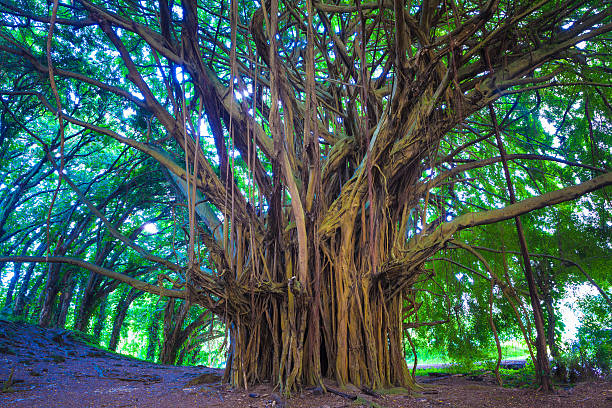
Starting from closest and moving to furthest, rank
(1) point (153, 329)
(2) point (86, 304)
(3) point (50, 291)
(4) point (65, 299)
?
(3) point (50, 291) < (2) point (86, 304) < (4) point (65, 299) < (1) point (153, 329)

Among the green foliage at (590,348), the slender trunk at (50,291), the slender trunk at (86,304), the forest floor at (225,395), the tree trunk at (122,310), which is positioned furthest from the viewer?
the tree trunk at (122,310)

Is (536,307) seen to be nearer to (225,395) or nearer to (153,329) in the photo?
(225,395)

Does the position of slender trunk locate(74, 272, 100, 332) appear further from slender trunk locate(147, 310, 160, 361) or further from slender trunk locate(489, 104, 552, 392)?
slender trunk locate(489, 104, 552, 392)

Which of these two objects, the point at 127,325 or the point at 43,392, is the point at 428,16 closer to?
the point at 43,392

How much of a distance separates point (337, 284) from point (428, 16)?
82.9 inches

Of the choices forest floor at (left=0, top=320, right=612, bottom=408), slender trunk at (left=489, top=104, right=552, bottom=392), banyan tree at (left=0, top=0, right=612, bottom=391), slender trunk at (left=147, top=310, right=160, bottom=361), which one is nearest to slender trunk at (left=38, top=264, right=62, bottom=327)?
slender trunk at (left=147, top=310, right=160, bottom=361)

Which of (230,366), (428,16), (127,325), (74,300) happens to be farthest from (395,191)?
(127,325)

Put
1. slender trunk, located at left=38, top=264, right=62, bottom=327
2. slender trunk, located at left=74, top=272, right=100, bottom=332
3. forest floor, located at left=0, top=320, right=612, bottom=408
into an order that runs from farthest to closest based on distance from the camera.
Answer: slender trunk, located at left=74, top=272, right=100, bottom=332 → slender trunk, located at left=38, top=264, right=62, bottom=327 → forest floor, located at left=0, top=320, right=612, bottom=408

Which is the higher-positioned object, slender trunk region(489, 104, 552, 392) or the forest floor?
slender trunk region(489, 104, 552, 392)

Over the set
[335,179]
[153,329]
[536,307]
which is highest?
[335,179]

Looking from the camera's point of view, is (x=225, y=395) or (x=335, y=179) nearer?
(x=225, y=395)

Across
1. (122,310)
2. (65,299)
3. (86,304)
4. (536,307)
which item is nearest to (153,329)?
(122,310)

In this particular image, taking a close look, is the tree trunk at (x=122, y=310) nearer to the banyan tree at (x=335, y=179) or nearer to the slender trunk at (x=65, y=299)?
the slender trunk at (x=65, y=299)

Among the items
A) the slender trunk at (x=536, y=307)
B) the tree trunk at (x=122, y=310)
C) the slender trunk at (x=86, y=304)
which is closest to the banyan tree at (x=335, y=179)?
the slender trunk at (x=536, y=307)
